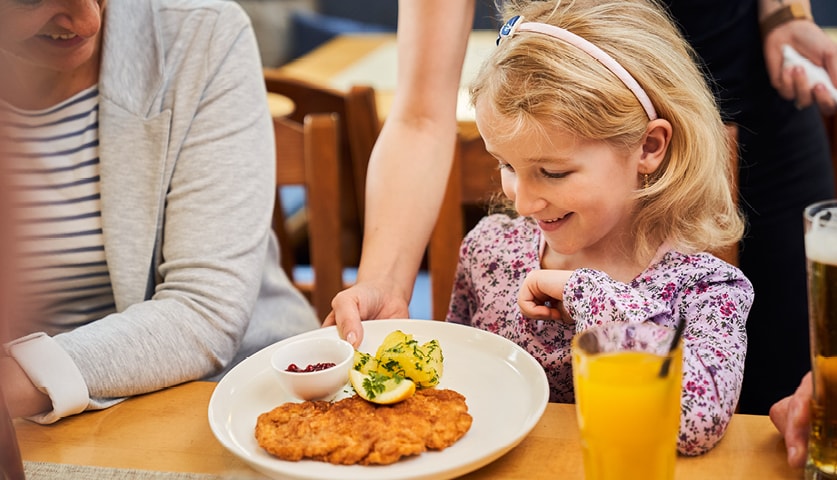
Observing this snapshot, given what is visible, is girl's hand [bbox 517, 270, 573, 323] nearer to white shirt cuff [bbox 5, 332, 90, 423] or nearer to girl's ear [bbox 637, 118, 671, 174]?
girl's ear [bbox 637, 118, 671, 174]

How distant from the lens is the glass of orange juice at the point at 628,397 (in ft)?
2.43

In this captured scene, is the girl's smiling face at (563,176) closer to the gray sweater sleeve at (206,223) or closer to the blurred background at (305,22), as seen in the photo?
the gray sweater sleeve at (206,223)

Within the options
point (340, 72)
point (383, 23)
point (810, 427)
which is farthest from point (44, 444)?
point (383, 23)

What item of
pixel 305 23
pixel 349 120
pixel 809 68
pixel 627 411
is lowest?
pixel 305 23

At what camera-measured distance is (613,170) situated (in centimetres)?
122

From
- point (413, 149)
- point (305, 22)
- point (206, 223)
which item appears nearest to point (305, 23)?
point (305, 22)

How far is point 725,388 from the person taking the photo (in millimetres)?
1024

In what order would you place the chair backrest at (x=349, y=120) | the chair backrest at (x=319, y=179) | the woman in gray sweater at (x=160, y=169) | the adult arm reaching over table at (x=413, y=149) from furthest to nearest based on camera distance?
the chair backrest at (x=349, y=120) < the chair backrest at (x=319, y=179) < the adult arm reaching over table at (x=413, y=149) < the woman in gray sweater at (x=160, y=169)

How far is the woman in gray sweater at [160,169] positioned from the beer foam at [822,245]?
0.84m

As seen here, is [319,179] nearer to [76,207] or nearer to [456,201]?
[456,201]

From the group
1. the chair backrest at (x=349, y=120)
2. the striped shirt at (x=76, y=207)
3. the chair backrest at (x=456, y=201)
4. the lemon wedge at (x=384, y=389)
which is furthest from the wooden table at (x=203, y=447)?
the chair backrest at (x=349, y=120)

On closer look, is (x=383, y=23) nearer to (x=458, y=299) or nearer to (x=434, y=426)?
(x=458, y=299)

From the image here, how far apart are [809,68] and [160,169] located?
3.80 feet

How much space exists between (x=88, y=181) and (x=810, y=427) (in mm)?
1159
